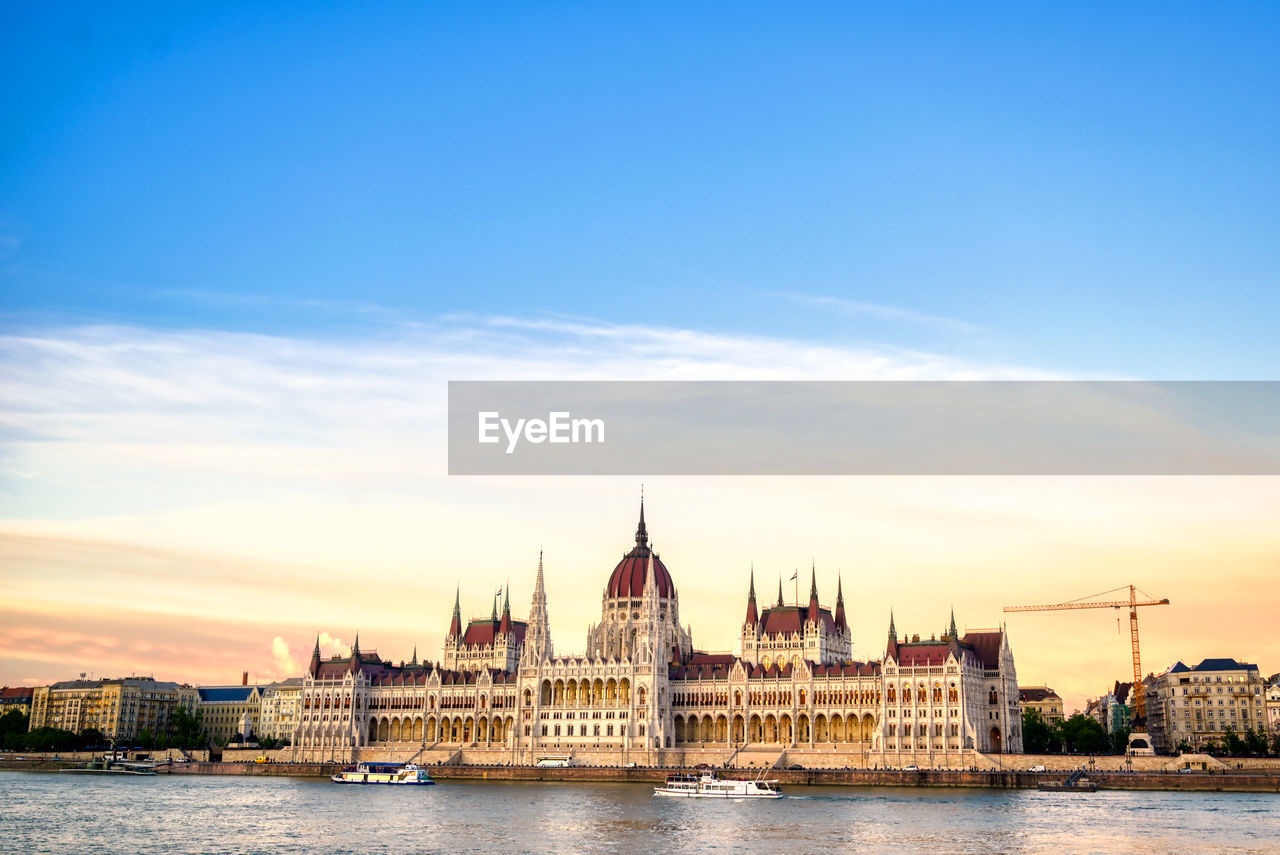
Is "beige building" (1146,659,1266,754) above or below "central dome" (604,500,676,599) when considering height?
below

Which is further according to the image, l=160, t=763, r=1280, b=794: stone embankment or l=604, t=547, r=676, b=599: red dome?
l=604, t=547, r=676, b=599: red dome

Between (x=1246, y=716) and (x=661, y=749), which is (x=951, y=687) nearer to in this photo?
(x=661, y=749)

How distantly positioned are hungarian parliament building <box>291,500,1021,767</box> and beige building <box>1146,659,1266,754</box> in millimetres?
38472

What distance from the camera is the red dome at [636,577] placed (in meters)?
160

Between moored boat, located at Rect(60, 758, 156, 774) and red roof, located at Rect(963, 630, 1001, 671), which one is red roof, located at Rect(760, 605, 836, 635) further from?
moored boat, located at Rect(60, 758, 156, 774)

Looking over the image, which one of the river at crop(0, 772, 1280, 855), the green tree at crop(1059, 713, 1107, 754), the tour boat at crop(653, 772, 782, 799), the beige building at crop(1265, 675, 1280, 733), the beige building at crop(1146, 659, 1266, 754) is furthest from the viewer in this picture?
the beige building at crop(1146, 659, 1266, 754)

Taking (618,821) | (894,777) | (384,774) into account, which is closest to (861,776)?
(894,777)

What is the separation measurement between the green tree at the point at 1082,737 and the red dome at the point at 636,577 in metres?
50.6

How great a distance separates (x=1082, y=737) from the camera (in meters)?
158

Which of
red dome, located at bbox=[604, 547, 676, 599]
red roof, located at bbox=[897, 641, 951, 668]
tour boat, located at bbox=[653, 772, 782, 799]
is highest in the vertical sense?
red dome, located at bbox=[604, 547, 676, 599]

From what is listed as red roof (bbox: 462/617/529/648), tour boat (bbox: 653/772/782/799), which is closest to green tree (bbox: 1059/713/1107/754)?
tour boat (bbox: 653/772/782/799)

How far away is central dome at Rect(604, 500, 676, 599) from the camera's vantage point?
524 ft

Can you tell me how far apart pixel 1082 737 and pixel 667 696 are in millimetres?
50138

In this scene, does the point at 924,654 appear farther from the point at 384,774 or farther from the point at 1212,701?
the point at 384,774
